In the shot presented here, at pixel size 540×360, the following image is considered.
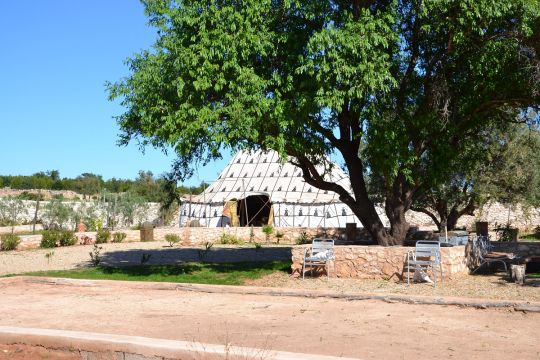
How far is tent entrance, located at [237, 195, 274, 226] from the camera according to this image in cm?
3359

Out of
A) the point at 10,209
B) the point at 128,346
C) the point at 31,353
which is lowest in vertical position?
the point at 31,353

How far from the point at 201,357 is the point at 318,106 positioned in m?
7.46

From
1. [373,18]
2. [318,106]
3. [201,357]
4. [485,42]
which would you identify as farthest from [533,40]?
[201,357]

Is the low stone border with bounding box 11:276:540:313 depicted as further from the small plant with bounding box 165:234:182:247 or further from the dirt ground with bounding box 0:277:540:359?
the small plant with bounding box 165:234:182:247

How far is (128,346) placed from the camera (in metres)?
6.82

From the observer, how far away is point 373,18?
41.4ft

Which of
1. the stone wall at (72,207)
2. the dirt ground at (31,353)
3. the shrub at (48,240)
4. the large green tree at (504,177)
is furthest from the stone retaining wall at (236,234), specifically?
the dirt ground at (31,353)

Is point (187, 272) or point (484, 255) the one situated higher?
point (484, 255)

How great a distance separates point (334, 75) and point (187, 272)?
6.61 meters

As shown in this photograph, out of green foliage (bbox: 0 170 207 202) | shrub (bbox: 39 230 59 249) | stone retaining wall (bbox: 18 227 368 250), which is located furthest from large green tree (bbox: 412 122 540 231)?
green foliage (bbox: 0 170 207 202)

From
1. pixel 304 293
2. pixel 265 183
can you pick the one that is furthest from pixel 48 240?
pixel 304 293

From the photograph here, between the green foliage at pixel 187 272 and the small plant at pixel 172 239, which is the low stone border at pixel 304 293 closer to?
the green foliage at pixel 187 272

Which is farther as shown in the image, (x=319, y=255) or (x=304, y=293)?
(x=319, y=255)

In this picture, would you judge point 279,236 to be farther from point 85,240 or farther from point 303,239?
point 85,240
